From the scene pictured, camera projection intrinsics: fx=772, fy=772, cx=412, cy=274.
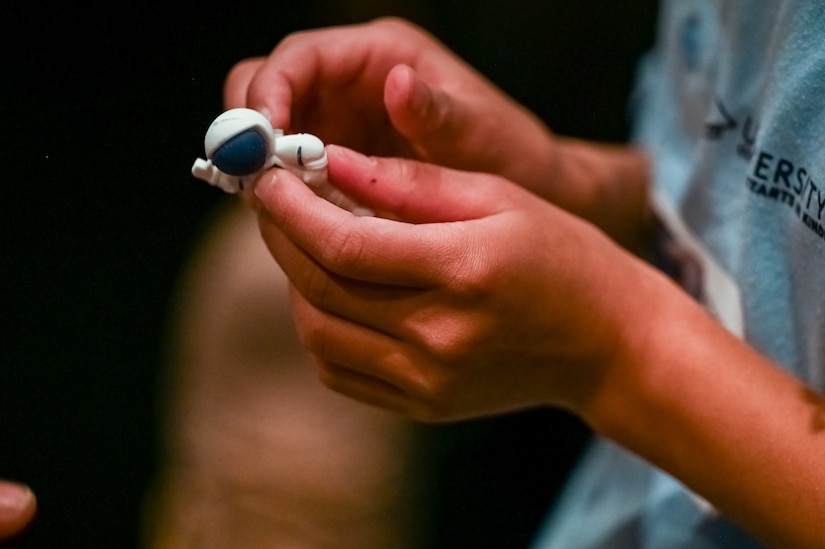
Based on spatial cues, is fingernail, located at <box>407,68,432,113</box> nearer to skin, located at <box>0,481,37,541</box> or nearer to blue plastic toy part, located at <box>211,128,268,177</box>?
blue plastic toy part, located at <box>211,128,268,177</box>

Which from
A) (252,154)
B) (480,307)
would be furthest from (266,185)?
(480,307)

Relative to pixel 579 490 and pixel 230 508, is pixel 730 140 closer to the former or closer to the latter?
pixel 579 490

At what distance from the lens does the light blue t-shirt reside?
0.44 m

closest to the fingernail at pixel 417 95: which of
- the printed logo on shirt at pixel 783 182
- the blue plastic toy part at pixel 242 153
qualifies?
the blue plastic toy part at pixel 242 153

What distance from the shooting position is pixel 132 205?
0.54m

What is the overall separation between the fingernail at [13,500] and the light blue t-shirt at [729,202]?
1.31ft

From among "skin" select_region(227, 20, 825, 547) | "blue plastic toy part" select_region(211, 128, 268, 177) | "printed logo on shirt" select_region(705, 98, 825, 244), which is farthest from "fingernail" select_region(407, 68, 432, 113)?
"printed logo on shirt" select_region(705, 98, 825, 244)

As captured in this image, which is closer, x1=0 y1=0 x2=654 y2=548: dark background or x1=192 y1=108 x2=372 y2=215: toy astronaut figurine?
x1=192 y1=108 x2=372 y2=215: toy astronaut figurine

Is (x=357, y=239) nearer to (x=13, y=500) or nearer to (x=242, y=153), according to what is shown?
(x=242, y=153)

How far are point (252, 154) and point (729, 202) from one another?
0.36 meters

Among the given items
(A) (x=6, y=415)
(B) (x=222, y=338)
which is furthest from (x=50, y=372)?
(B) (x=222, y=338)

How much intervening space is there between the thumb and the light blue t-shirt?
17 centimetres

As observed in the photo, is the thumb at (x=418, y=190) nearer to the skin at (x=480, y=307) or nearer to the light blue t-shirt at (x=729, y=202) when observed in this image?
the skin at (x=480, y=307)

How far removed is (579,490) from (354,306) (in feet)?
1.14
